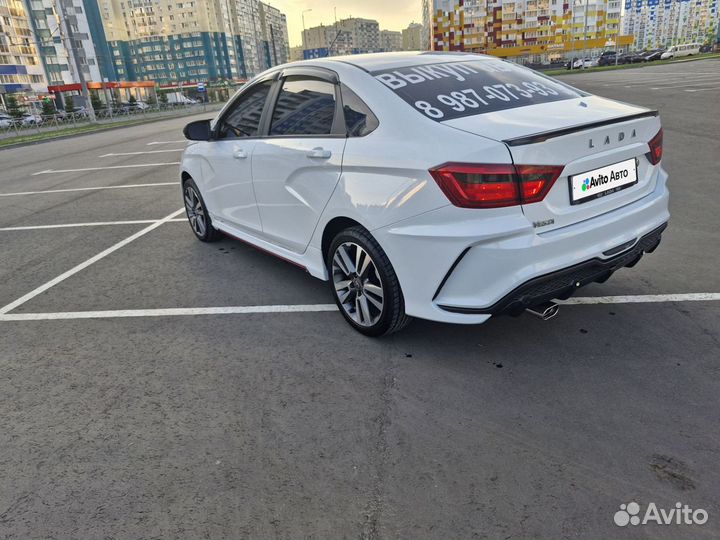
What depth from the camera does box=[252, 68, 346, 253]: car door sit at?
3480 millimetres

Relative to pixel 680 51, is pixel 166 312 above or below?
above

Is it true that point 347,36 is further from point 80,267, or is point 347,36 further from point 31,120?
point 80,267

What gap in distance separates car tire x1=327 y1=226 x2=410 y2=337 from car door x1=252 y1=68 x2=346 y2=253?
326mm

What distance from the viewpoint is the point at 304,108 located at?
382 centimetres

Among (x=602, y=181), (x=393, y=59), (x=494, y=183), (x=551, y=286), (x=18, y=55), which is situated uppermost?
(x=18, y=55)

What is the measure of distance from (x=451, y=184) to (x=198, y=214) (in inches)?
146

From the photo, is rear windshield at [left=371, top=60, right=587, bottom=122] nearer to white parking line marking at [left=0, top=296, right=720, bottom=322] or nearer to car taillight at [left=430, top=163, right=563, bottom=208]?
car taillight at [left=430, top=163, right=563, bottom=208]

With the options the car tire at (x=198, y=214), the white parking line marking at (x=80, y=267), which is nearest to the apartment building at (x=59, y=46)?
the white parking line marking at (x=80, y=267)

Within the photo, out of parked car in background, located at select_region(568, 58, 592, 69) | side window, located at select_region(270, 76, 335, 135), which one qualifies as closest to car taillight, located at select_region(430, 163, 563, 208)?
side window, located at select_region(270, 76, 335, 135)

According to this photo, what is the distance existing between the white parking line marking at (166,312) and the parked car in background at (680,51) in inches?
2837

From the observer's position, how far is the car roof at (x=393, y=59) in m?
3.63

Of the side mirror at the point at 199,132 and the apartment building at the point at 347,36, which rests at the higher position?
the apartment building at the point at 347,36

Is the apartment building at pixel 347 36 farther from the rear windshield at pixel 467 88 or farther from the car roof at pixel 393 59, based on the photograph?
the rear windshield at pixel 467 88

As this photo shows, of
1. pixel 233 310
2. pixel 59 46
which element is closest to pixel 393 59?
pixel 233 310
